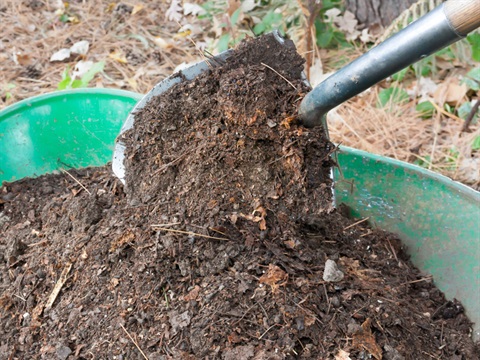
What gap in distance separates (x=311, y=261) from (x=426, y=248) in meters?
0.47

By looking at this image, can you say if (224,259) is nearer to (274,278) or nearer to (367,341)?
(274,278)

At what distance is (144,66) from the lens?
306 centimetres

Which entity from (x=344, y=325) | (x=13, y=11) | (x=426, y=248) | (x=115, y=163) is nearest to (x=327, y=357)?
(x=344, y=325)

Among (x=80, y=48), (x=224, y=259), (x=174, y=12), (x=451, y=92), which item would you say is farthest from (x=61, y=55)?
(x=224, y=259)

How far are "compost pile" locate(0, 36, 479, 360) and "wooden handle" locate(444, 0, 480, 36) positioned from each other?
1.46 ft

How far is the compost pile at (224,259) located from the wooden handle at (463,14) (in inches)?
17.5

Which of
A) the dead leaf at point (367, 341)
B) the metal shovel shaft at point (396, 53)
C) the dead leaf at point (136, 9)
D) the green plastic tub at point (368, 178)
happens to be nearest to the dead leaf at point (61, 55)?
the dead leaf at point (136, 9)

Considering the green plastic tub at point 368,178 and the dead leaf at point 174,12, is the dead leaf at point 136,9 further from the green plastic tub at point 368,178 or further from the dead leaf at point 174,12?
the green plastic tub at point 368,178

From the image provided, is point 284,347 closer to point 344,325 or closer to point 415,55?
point 344,325

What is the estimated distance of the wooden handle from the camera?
100 centimetres

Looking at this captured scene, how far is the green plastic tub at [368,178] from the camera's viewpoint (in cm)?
150

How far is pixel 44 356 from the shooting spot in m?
1.28

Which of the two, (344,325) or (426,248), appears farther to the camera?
(426,248)

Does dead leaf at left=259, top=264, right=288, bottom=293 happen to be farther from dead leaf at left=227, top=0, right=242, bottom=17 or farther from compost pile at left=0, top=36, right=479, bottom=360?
dead leaf at left=227, top=0, right=242, bottom=17
